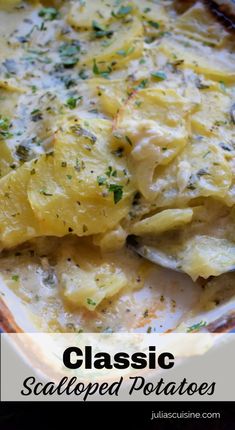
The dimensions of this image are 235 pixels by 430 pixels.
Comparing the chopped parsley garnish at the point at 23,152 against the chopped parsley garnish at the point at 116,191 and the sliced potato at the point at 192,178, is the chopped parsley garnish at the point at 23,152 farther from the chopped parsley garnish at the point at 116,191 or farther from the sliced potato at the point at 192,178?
the sliced potato at the point at 192,178

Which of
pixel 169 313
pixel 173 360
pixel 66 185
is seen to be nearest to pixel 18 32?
pixel 66 185

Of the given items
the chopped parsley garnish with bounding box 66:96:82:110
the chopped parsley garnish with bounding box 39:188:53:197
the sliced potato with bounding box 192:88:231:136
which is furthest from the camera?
the chopped parsley garnish with bounding box 66:96:82:110

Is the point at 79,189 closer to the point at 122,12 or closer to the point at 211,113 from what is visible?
the point at 211,113

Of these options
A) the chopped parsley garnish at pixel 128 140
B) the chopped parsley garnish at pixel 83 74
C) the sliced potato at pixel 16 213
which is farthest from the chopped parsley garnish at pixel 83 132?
the chopped parsley garnish at pixel 83 74

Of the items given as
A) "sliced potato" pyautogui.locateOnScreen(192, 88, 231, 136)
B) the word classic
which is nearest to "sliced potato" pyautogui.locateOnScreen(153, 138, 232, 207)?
"sliced potato" pyautogui.locateOnScreen(192, 88, 231, 136)

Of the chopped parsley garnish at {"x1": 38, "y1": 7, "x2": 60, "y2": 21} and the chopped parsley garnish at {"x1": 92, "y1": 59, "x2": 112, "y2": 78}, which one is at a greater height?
the chopped parsley garnish at {"x1": 38, "y1": 7, "x2": 60, "y2": 21}
